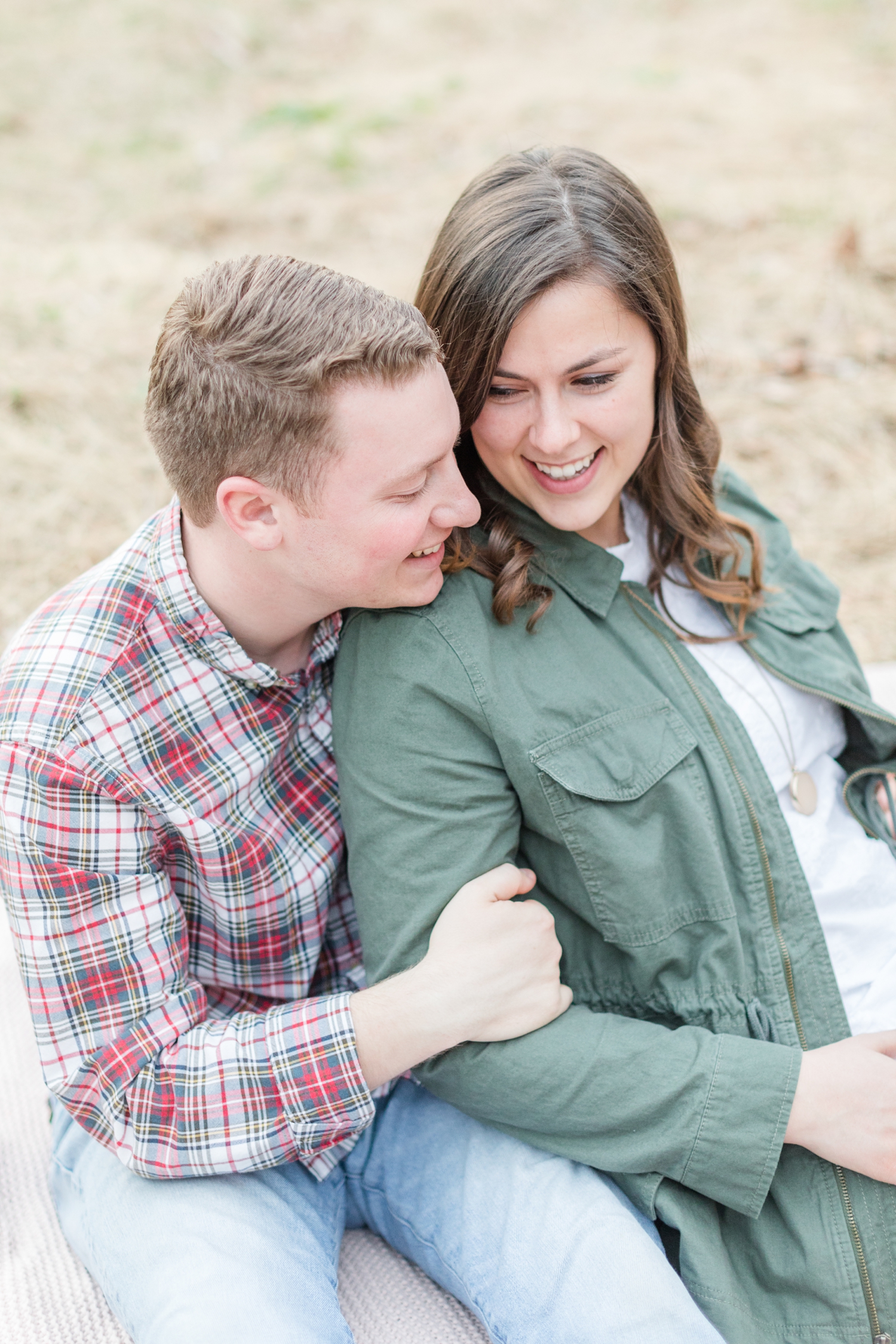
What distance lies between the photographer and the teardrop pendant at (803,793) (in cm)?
186

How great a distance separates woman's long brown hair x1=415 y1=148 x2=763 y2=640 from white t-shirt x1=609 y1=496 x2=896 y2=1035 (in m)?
0.04

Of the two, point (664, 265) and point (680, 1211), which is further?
point (664, 265)

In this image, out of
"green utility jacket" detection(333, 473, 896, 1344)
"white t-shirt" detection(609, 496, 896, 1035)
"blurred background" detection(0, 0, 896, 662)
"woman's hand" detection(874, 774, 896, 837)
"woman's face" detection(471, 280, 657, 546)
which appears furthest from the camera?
"blurred background" detection(0, 0, 896, 662)

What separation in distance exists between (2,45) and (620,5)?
4.69m

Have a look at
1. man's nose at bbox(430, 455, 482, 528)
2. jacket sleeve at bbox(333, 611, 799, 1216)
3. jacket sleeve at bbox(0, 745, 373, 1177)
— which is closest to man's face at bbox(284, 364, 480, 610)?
man's nose at bbox(430, 455, 482, 528)

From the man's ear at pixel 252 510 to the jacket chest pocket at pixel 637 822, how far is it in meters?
0.48

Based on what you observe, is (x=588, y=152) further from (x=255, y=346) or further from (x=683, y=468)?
(x=255, y=346)

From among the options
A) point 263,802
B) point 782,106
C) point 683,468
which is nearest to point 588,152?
point 683,468

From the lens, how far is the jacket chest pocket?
165 centimetres

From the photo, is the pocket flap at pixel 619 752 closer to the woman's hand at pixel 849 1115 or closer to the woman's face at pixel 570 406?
the woman's face at pixel 570 406

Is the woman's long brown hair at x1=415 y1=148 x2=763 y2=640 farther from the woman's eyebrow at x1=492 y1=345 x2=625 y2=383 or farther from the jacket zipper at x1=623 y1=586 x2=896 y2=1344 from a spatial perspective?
the jacket zipper at x1=623 y1=586 x2=896 y2=1344

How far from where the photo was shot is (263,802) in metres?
1.73

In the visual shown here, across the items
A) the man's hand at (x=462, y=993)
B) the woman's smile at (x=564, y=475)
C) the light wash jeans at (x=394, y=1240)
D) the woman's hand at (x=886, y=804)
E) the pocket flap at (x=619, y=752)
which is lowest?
the light wash jeans at (x=394, y=1240)

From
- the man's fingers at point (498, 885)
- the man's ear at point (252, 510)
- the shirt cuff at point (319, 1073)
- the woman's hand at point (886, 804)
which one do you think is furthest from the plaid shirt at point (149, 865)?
the woman's hand at point (886, 804)
